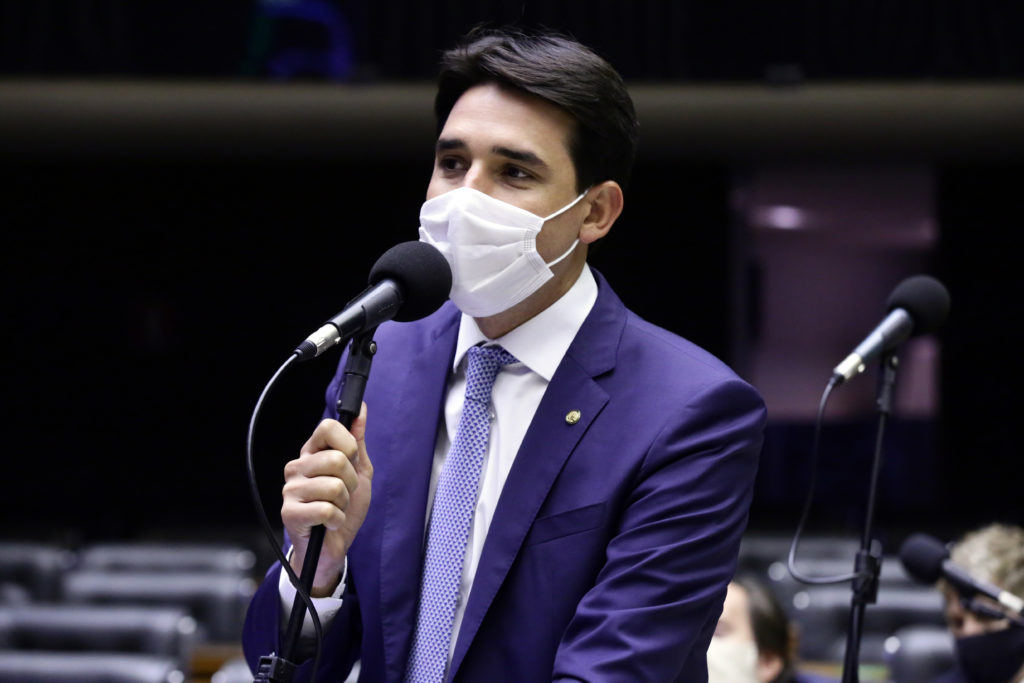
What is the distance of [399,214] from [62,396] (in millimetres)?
2859

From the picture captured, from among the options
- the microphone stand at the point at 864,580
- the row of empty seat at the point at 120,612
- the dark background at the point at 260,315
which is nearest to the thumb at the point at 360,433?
the microphone stand at the point at 864,580

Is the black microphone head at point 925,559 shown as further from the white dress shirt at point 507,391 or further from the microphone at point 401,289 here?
the microphone at point 401,289

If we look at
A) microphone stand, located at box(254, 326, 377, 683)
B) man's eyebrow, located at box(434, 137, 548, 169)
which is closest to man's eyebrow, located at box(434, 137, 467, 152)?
man's eyebrow, located at box(434, 137, 548, 169)

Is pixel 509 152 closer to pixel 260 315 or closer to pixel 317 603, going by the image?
pixel 317 603

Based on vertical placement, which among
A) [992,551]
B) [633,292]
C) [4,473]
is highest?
[992,551]

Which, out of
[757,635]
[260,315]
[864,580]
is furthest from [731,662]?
[260,315]

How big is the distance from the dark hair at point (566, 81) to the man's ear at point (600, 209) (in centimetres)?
1

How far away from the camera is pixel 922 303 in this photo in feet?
6.59

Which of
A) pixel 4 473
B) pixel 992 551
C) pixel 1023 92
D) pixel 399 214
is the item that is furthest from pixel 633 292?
pixel 992 551

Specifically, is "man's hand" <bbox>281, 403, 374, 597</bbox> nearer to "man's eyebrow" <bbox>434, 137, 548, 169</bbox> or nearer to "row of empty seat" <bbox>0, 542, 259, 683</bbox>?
"man's eyebrow" <bbox>434, 137, 548, 169</bbox>

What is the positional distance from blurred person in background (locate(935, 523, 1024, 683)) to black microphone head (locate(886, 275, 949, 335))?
909mm

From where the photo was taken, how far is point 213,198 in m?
8.91

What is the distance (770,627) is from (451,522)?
157 centimetres

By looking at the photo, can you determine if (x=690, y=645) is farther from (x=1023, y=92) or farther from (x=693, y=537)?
(x=1023, y=92)
